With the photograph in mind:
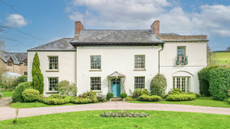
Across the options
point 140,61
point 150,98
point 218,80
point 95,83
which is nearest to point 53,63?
point 95,83

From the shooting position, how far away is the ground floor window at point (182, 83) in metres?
19.8

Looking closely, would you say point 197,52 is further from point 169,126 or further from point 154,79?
point 169,126

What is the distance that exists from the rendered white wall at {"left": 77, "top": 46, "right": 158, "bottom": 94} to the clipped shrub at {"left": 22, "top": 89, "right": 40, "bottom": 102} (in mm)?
4632

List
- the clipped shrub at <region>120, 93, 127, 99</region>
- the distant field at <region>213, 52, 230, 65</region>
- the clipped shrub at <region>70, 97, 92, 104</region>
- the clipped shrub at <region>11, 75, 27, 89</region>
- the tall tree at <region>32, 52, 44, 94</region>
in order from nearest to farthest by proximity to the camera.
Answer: the clipped shrub at <region>70, 97, 92, 104</region>, the clipped shrub at <region>120, 93, 127, 99</region>, the tall tree at <region>32, 52, 44, 94</region>, the clipped shrub at <region>11, 75, 27, 89</region>, the distant field at <region>213, 52, 230, 65</region>

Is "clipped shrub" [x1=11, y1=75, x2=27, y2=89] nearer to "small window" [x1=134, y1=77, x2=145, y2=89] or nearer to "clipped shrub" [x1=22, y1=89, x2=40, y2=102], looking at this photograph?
"clipped shrub" [x1=22, y1=89, x2=40, y2=102]

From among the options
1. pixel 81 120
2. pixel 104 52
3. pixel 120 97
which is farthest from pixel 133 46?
pixel 81 120

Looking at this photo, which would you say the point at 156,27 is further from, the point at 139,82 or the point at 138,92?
the point at 138,92

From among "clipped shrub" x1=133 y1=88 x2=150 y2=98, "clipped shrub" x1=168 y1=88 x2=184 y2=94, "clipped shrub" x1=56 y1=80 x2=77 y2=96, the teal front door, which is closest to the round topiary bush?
the teal front door

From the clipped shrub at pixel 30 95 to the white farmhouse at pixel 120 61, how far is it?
8.24 ft

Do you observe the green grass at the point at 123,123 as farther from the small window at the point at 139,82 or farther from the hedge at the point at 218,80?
the small window at the point at 139,82

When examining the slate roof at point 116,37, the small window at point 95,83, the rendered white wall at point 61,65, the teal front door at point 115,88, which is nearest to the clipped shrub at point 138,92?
the teal front door at point 115,88

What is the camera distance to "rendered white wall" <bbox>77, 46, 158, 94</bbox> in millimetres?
18594

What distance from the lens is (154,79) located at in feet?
59.7

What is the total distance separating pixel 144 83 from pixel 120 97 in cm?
339
